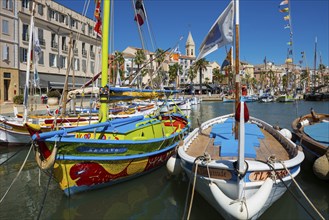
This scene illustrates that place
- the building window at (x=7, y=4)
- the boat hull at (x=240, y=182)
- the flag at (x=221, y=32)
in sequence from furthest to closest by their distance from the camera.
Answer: the building window at (x=7, y=4)
the flag at (x=221, y=32)
the boat hull at (x=240, y=182)

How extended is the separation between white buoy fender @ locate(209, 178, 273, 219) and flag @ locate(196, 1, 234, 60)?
4.11 meters

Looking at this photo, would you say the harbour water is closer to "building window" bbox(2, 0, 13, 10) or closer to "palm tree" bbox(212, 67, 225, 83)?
"building window" bbox(2, 0, 13, 10)

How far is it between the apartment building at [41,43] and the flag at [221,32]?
23625mm

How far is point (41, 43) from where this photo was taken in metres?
43.0

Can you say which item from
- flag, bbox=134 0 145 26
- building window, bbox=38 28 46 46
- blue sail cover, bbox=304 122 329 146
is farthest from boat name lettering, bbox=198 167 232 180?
building window, bbox=38 28 46 46

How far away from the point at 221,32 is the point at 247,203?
15.9 ft

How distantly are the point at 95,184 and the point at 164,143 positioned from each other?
3.52 metres

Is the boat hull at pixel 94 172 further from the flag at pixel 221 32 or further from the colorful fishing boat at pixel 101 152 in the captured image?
the flag at pixel 221 32

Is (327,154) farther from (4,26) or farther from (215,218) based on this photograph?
(4,26)

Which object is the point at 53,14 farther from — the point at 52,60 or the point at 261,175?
the point at 261,175

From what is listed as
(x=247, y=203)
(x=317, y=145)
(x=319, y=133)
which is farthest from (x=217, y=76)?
(x=247, y=203)

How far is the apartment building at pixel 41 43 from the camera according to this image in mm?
37062

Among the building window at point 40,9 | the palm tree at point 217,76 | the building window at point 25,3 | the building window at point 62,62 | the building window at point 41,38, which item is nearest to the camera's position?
the building window at point 25,3

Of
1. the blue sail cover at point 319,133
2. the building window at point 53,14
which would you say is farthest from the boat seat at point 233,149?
the building window at point 53,14
